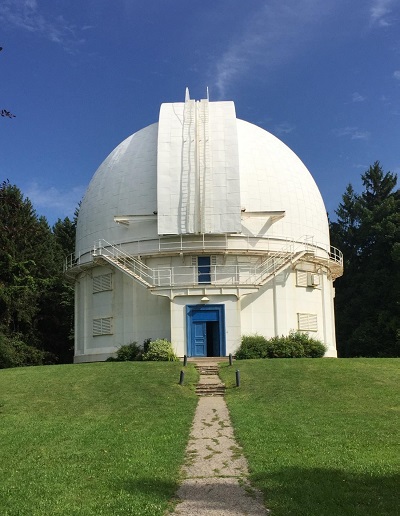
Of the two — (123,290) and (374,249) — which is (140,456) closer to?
(123,290)

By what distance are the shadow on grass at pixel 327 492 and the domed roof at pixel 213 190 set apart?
65.6 feet

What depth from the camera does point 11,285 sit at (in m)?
43.2

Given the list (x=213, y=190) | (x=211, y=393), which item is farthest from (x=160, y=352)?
(x=213, y=190)

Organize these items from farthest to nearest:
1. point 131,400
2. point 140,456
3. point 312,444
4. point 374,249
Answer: point 374,249 → point 131,400 → point 312,444 → point 140,456

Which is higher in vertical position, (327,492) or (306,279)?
(306,279)

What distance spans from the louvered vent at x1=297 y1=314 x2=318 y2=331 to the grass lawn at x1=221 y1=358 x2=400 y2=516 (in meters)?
6.14

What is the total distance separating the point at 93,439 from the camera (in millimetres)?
12953

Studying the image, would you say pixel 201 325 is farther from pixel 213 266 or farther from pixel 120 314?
pixel 120 314

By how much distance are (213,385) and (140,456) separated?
375 inches

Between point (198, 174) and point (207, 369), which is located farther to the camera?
point (198, 174)

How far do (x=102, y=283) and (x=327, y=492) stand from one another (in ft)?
80.2

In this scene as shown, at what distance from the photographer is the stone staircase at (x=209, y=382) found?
780 inches

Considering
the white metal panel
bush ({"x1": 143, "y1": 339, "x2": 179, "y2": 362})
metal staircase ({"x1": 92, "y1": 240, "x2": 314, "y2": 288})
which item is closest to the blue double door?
metal staircase ({"x1": 92, "y1": 240, "x2": 314, "y2": 288})

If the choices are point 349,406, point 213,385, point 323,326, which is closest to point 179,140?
point 323,326
